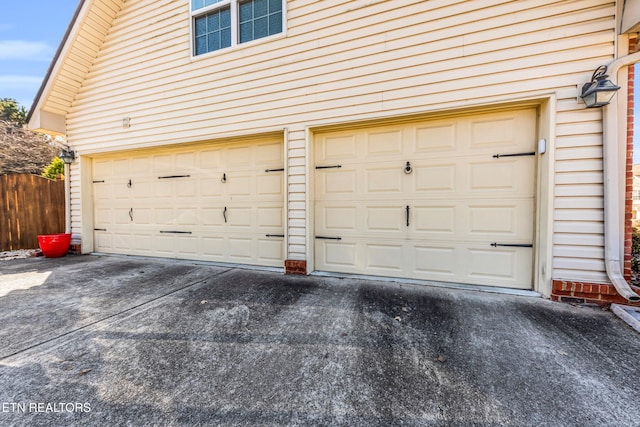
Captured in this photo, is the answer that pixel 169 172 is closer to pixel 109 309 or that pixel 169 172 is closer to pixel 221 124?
pixel 221 124

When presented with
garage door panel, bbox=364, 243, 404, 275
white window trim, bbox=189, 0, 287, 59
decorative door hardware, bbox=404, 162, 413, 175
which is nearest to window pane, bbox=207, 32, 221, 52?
white window trim, bbox=189, 0, 287, 59

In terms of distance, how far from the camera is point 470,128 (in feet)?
10.7

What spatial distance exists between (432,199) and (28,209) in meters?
8.60

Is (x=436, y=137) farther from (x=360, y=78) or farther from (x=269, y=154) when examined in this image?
(x=269, y=154)

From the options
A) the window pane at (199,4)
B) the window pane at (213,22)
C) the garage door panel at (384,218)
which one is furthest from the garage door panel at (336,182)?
the window pane at (199,4)

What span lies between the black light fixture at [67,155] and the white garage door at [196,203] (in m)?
0.38

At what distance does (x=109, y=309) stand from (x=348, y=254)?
112 inches

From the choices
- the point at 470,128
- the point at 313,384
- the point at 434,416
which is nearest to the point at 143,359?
the point at 313,384

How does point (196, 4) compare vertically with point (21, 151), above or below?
above

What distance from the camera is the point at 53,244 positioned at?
17.2ft

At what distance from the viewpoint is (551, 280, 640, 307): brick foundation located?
8.73 ft

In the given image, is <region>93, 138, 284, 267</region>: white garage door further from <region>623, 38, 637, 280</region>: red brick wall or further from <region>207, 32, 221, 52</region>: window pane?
<region>623, 38, 637, 280</region>: red brick wall

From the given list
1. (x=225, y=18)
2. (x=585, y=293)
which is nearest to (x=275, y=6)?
(x=225, y=18)

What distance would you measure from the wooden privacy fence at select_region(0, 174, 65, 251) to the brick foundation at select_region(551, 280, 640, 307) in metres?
9.62
